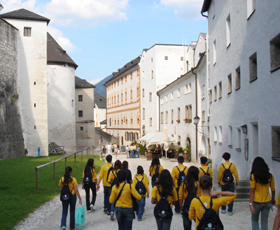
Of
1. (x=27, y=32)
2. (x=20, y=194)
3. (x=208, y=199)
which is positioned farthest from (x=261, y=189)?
(x=27, y=32)

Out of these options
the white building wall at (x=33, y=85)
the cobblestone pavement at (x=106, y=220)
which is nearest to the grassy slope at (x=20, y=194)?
the cobblestone pavement at (x=106, y=220)

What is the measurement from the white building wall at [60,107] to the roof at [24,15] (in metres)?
8.70

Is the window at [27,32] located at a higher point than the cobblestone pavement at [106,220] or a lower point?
higher

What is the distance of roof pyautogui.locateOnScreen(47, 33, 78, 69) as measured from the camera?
40.3m

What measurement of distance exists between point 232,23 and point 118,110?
1834 inches

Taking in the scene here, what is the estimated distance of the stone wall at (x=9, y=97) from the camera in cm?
2450

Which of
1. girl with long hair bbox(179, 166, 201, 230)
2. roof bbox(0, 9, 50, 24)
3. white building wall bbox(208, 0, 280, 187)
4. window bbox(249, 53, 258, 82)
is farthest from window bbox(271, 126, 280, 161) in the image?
roof bbox(0, 9, 50, 24)

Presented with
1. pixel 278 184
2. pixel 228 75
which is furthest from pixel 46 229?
pixel 228 75

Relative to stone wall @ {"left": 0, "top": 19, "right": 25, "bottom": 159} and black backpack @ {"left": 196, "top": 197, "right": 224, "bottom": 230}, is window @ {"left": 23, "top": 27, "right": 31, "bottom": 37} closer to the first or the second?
stone wall @ {"left": 0, "top": 19, "right": 25, "bottom": 159}

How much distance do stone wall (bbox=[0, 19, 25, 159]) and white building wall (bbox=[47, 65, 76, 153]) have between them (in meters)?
11.9

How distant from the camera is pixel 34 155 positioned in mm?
31234

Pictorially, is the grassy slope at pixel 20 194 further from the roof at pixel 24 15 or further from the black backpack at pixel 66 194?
the roof at pixel 24 15

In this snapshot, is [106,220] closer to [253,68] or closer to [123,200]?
[123,200]

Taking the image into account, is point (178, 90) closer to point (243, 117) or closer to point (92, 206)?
point (243, 117)
